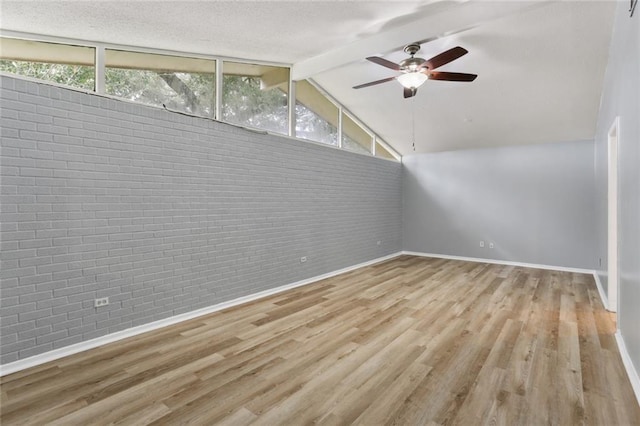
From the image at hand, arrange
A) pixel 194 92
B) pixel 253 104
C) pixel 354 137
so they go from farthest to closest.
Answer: pixel 354 137, pixel 253 104, pixel 194 92

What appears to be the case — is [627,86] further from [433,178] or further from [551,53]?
[433,178]

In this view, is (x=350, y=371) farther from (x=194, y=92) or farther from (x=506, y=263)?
(x=506, y=263)

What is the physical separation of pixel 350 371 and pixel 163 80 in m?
3.41

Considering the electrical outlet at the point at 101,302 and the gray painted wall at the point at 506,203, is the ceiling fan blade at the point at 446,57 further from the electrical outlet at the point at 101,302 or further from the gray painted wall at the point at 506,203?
the gray painted wall at the point at 506,203

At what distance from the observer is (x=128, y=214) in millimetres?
2957

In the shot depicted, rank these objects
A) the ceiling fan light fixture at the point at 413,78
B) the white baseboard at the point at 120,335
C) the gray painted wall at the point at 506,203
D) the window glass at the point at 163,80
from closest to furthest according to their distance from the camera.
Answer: the white baseboard at the point at 120,335 → the window glass at the point at 163,80 → the ceiling fan light fixture at the point at 413,78 → the gray painted wall at the point at 506,203

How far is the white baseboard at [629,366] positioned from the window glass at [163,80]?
4466 millimetres

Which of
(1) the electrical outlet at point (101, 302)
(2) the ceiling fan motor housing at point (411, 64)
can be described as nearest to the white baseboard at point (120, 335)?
(1) the electrical outlet at point (101, 302)

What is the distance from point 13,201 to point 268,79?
10.4 ft

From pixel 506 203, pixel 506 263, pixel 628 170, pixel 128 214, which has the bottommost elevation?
pixel 506 263

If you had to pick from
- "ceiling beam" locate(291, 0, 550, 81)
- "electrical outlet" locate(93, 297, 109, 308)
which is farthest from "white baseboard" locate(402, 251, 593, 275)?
"electrical outlet" locate(93, 297, 109, 308)

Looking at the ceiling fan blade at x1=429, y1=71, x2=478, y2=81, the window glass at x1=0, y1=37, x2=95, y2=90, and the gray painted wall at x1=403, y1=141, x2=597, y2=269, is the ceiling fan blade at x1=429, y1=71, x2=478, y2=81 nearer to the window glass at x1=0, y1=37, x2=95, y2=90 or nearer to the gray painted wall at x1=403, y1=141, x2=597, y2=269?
the window glass at x1=0, y1=37, x2=95, y2=90

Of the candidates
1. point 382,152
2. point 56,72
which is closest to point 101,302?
point 56,72

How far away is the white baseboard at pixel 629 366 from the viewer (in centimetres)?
203
